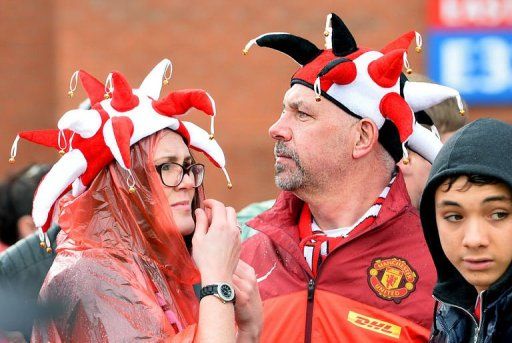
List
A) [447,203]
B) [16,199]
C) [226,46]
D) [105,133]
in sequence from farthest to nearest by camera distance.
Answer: [226,46]
[16,199]
[105,133]
[447,203]

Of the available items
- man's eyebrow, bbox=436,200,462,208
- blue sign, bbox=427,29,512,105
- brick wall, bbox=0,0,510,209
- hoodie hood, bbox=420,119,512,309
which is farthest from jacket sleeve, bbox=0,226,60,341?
blue sign, bbox=427,29,512,105

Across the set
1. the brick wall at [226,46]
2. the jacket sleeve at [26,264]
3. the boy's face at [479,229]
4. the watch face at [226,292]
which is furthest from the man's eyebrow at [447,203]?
the brick wall at [226,46]

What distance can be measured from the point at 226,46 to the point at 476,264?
33.4 ft

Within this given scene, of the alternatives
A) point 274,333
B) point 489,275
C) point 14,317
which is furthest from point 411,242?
point 14,317

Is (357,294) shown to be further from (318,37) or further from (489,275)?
(318,37)

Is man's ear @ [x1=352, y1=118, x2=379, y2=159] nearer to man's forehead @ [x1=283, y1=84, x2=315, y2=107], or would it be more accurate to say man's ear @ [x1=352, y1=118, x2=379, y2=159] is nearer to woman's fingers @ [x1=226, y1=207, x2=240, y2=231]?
man's forehead @ [x1=283, y1=84, x2=315, y2=107]

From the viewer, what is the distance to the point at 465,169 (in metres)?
3.96

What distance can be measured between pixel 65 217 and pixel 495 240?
5.59 feet

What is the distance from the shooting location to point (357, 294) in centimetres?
496

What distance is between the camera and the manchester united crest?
4934 millimetres

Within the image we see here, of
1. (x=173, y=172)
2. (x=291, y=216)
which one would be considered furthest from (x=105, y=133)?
(x=291, y=216)

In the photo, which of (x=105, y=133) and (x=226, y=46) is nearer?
(x=105, y=133)

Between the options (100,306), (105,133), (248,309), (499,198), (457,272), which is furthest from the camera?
(105,133)

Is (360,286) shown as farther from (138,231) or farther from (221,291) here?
(138,231)
